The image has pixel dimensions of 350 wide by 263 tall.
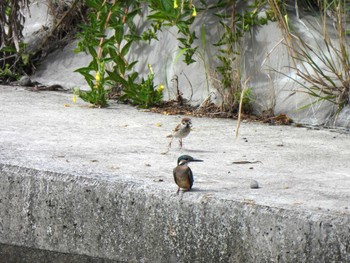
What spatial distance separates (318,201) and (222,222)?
469mm

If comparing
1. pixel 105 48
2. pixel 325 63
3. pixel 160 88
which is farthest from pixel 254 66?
pixel 105 48

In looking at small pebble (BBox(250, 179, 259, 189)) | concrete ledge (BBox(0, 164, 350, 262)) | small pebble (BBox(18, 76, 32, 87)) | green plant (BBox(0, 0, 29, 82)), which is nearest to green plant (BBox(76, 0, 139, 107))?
small pebble (BBox(18, 76, 32, 87))

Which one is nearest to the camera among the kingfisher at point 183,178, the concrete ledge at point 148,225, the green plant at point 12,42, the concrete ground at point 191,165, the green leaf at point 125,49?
the concrete ledge at point 148,225

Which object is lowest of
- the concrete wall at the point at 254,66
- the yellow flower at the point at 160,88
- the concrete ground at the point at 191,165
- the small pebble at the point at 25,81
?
the concrete ground at the point at 191,165

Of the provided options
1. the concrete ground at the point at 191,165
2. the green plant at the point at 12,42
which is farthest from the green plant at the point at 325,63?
the green plant at the point at 12,42

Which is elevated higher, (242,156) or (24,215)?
(242,156)

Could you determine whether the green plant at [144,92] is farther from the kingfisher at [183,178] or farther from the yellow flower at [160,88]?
the kingfisher at [183,178]

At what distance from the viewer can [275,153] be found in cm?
558

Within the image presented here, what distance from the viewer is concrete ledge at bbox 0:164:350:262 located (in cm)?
A: 380

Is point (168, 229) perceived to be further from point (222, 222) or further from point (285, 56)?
point (285, 56)

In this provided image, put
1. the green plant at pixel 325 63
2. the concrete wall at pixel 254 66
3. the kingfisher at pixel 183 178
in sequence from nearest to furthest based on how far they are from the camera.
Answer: the kingfisher at pixel 183 178, the green plant at pixel 325 63, the concrete wall at pixel 254 66

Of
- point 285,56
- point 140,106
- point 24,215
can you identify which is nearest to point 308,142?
point 285,56

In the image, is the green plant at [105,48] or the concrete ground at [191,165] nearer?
the concrete ground at [191,165]

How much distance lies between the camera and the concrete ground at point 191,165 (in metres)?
4.00
